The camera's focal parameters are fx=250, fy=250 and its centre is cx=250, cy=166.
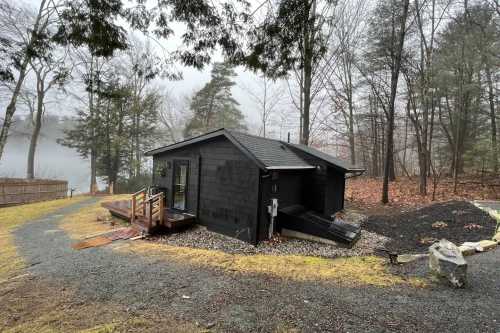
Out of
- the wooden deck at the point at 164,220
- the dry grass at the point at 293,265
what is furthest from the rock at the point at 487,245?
the wooden deck at the point at 164,220

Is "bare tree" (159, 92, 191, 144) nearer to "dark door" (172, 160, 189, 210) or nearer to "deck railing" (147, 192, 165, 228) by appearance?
"dark door" (172, 160, 189, 210)

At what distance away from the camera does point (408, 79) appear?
1388cm

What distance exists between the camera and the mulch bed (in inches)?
267

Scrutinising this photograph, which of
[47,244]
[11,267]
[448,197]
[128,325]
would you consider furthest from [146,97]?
[448,197]

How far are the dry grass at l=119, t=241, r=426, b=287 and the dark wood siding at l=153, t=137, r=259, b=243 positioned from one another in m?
1.32

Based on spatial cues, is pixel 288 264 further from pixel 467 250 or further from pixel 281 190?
pixel 467 250

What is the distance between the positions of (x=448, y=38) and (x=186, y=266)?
680 inches

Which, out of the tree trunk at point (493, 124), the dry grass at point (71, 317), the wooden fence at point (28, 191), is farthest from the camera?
the wooden fence at point (28, 191)

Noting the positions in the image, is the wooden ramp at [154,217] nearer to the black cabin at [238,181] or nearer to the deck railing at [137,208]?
the deck railing at [137,208]

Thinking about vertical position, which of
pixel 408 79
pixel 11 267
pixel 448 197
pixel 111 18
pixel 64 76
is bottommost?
pixel 11 267

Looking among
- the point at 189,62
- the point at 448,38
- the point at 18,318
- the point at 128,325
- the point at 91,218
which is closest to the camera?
the point at 128,325

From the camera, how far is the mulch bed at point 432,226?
6.79 meters

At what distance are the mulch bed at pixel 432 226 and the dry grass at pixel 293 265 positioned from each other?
7.01ft

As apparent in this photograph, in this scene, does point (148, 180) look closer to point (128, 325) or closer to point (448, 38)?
point (128, 325)
